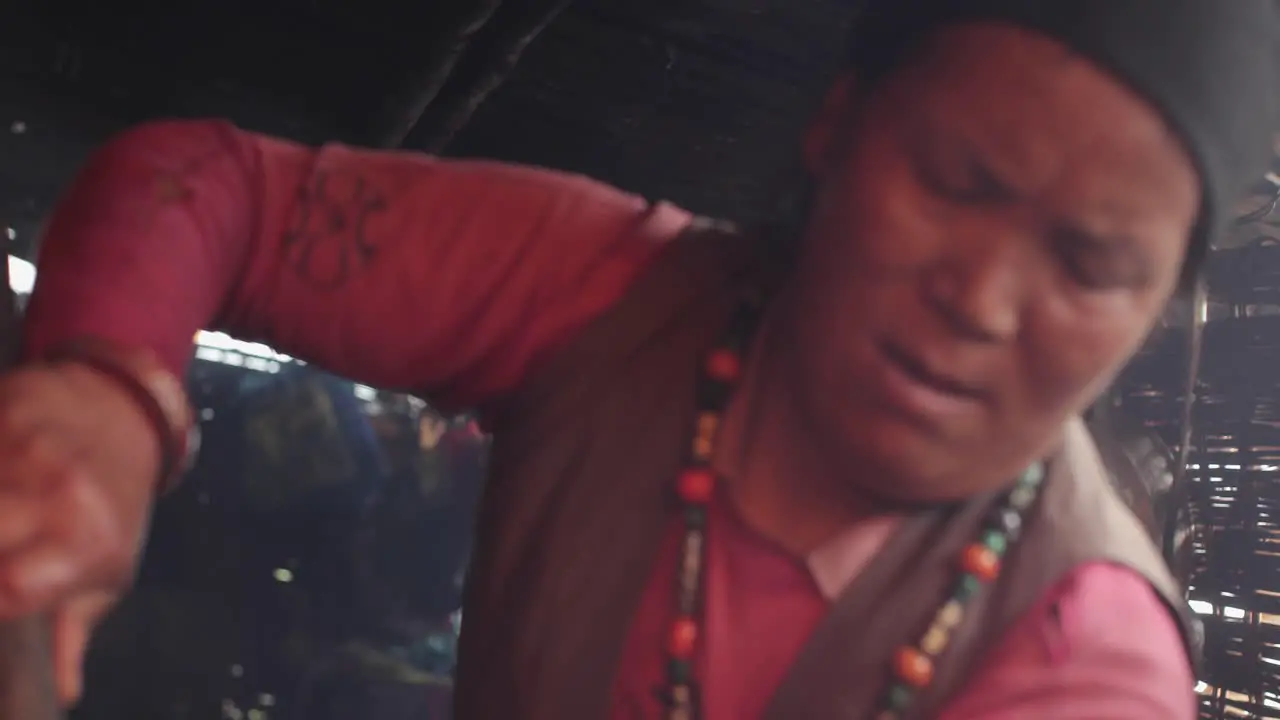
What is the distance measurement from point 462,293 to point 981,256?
0.21 metres

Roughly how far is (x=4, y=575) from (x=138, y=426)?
0.08m

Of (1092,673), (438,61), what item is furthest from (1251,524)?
(438,61)

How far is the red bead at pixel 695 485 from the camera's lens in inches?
16.8

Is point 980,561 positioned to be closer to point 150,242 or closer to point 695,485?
point 695,485

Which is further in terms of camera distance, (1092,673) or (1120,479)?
(1120,479)

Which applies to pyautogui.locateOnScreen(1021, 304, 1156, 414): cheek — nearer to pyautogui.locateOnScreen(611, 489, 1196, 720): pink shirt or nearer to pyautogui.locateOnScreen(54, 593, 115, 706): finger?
pyautogui.locateOnScreen(611, 489, 1196, 720): pink shirt

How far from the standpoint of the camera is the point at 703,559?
0.43 meters

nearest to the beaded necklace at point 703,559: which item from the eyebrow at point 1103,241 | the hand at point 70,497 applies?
the eyebrow at point 1103,241

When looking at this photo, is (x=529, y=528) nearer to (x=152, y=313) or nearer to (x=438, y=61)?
(x=152, y=313)

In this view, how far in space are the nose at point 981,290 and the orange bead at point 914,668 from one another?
130 mm

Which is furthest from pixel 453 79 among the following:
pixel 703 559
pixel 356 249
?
pixel 703 559

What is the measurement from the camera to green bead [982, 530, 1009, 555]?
41cm

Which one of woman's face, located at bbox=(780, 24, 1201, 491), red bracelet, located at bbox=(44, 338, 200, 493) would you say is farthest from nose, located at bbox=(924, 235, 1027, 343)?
red bracelet, located at bbox=(44, 338, 200, 493)

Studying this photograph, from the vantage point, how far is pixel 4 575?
249 mm
